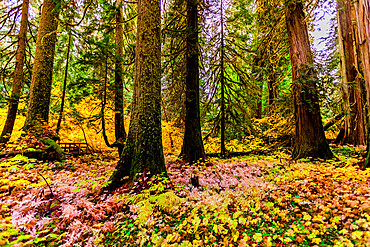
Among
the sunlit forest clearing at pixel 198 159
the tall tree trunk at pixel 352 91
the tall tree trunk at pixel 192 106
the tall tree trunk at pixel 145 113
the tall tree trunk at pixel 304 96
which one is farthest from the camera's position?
the tall tree trunk at pixel 192 106

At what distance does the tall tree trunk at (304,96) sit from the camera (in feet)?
17.2

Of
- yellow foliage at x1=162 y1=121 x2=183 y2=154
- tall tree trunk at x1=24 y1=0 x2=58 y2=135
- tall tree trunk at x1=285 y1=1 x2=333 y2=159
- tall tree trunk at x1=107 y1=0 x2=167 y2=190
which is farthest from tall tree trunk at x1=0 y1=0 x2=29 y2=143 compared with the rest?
tall tree trunk at x1=285 y1=1 x2=333 y2=159

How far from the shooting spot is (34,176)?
4.55 m

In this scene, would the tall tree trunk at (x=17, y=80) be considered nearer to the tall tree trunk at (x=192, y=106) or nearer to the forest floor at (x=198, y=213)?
the forest floor at (x=198, y=213)

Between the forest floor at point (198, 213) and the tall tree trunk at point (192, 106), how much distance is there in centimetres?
249

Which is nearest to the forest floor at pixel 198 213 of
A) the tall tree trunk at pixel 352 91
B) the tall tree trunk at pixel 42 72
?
the tall tree trunk at pixel 42 72

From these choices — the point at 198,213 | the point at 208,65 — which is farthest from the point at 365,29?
the point at 208,65

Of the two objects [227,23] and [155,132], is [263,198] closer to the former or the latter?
[155,132]

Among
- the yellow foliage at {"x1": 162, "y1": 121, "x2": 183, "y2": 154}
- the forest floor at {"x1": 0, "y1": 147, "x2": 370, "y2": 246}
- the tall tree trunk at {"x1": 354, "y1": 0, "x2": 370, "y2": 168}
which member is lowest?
the forest floor at {"x1": 0, "y1": 147, "x2": 370, "y2": 246}

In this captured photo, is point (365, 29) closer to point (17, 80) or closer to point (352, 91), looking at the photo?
point (352, 91)

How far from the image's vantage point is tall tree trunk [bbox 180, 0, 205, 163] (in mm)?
6809

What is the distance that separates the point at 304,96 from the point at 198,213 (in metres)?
4.87

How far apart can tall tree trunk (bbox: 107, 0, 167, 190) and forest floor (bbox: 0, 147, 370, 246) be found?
0.46 m

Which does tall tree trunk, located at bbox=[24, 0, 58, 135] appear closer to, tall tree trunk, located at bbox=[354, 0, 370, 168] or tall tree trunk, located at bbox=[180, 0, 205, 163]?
tall tree trunk, located at bbox=[180, 0, 205, 163]
